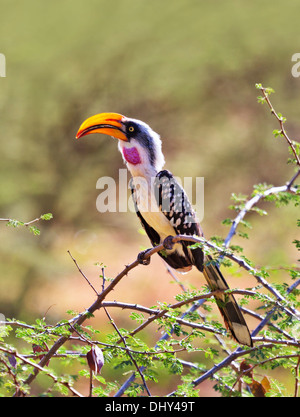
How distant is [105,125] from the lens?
2.42 m

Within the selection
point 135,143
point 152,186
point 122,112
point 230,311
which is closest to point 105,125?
point 135,143

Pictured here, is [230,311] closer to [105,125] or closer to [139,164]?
[139,164]

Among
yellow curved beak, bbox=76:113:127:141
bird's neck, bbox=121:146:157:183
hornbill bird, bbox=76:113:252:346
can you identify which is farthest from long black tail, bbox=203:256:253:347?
yellow curved beak, bbox=76:113:127:141

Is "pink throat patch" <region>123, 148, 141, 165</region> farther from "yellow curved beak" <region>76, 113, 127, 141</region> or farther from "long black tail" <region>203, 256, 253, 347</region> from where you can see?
"long black tail" <region>203, 256, 253, 347</region>

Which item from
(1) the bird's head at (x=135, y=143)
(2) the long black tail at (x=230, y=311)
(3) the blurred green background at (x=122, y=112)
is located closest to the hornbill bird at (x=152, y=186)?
(1) the bird's head at (x=135, y=143)

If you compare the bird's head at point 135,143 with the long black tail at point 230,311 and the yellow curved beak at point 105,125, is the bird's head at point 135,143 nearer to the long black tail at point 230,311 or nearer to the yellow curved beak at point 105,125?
the yellow curved beak at point 105,125

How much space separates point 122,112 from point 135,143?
381 cm

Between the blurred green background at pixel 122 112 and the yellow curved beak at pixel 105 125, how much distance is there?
2.39m

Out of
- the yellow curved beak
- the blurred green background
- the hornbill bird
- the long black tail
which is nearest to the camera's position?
the long black tail

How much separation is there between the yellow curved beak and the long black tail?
0.74m

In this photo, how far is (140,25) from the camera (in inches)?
277

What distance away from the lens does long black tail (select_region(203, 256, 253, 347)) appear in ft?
6.22

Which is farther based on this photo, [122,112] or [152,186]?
[122,112]
